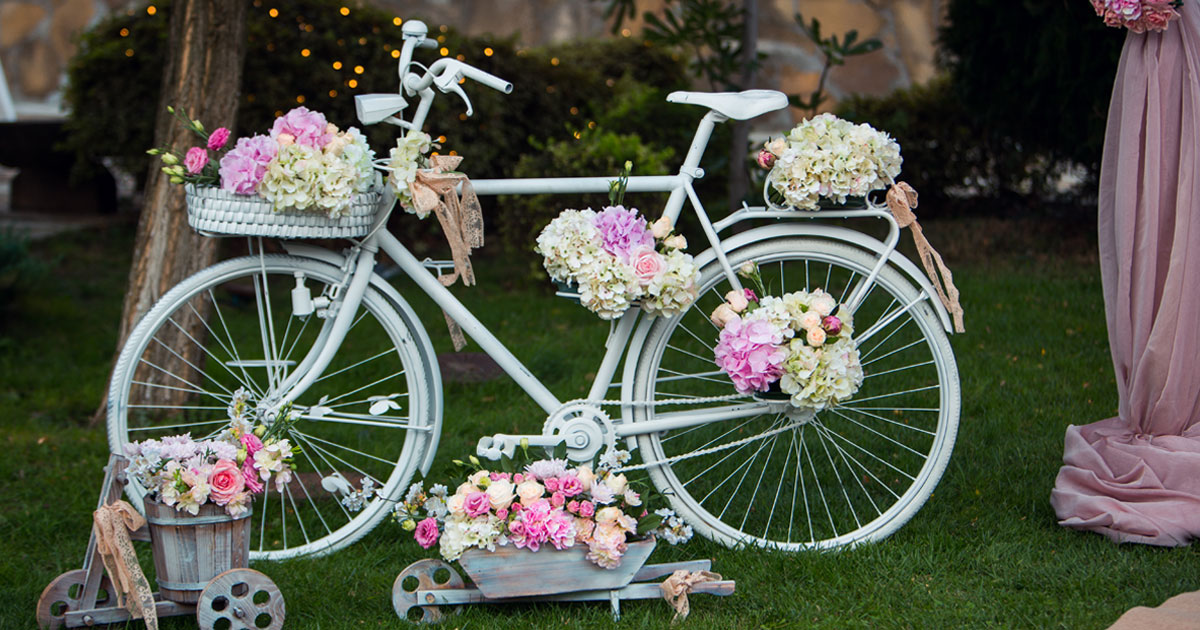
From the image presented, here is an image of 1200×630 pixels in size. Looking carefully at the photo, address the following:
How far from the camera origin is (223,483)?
8.05 feet

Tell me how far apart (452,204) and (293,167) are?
404 mm

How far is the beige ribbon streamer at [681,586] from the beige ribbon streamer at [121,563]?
1196 millimetres

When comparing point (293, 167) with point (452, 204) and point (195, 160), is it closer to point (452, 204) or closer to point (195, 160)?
point (195, 160)

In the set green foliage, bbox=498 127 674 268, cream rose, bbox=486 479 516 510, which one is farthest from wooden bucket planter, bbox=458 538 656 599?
green foliage, bbox=498 127 674 268

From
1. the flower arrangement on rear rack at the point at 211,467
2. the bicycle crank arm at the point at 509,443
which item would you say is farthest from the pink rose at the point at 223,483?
the bicycle crank arm at the point at 509,443

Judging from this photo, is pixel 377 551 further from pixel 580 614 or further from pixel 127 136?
pixel 127 136

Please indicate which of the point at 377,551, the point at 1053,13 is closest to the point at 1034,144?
the point at 1053,13

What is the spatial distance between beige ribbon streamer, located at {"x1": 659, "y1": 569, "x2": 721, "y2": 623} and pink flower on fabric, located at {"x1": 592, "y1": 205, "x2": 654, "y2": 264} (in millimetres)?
791

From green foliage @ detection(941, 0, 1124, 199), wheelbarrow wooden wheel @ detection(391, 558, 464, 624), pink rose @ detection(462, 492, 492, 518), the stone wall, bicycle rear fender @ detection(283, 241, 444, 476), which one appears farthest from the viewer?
the stone wall

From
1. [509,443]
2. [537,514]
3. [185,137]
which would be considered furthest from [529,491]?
[185,137]

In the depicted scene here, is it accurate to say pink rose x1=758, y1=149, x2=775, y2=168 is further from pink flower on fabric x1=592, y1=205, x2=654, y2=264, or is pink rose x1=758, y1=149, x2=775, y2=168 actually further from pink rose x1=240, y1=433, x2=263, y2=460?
pink rose x1=240, y1=433, x2=263, y2=460

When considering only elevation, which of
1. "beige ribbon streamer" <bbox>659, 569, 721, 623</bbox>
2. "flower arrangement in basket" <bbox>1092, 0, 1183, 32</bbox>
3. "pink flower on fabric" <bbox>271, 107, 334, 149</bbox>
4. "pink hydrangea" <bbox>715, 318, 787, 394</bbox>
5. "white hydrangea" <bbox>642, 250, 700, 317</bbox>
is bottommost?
"beige ribbon streamer" <bbox>659, 569, 721, 623</bbox>

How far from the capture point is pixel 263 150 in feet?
8.89

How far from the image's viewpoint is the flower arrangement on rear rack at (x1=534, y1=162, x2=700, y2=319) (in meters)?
2.70
